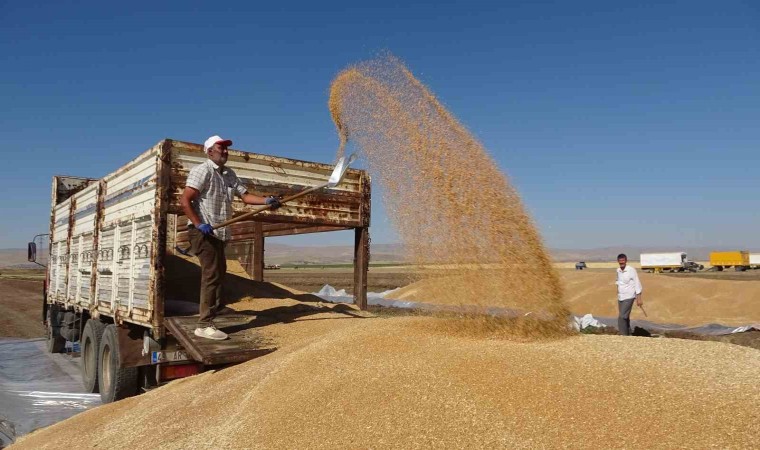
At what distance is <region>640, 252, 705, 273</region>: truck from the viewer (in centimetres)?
4612

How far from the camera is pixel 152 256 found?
18.0 feet

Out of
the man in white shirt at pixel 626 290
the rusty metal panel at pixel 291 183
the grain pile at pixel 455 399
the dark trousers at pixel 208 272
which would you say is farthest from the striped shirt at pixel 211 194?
the man in white shirt at pixel 626 290

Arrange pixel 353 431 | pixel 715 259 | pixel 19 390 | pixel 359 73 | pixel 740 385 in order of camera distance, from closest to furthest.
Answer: pixel 353 431 → pixel 740 385 → pixel 359 73 → pixel 19 390 → pixel 715 259

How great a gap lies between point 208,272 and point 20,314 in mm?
15442

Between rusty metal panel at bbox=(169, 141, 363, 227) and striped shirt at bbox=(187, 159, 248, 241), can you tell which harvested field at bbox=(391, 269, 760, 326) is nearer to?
rusty metal panel at bbox=(169, 141, 363, 227)

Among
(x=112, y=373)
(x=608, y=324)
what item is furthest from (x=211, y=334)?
(x=608, y=324)

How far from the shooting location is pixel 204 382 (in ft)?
15.1

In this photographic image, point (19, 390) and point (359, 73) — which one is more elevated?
point (359, 73)

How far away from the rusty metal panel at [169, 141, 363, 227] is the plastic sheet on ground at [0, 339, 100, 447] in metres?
2.94

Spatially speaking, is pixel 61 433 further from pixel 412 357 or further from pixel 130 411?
pixel 412 357

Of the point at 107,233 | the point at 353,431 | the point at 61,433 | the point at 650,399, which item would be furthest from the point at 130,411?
the point at 650,399

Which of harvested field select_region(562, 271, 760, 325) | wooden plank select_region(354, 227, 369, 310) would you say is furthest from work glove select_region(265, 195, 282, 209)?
harvested field select_region(562, 271, 760, 325)

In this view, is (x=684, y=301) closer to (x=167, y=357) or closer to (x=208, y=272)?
(x=208, y=272)

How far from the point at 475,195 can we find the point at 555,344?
1676 millimetres
